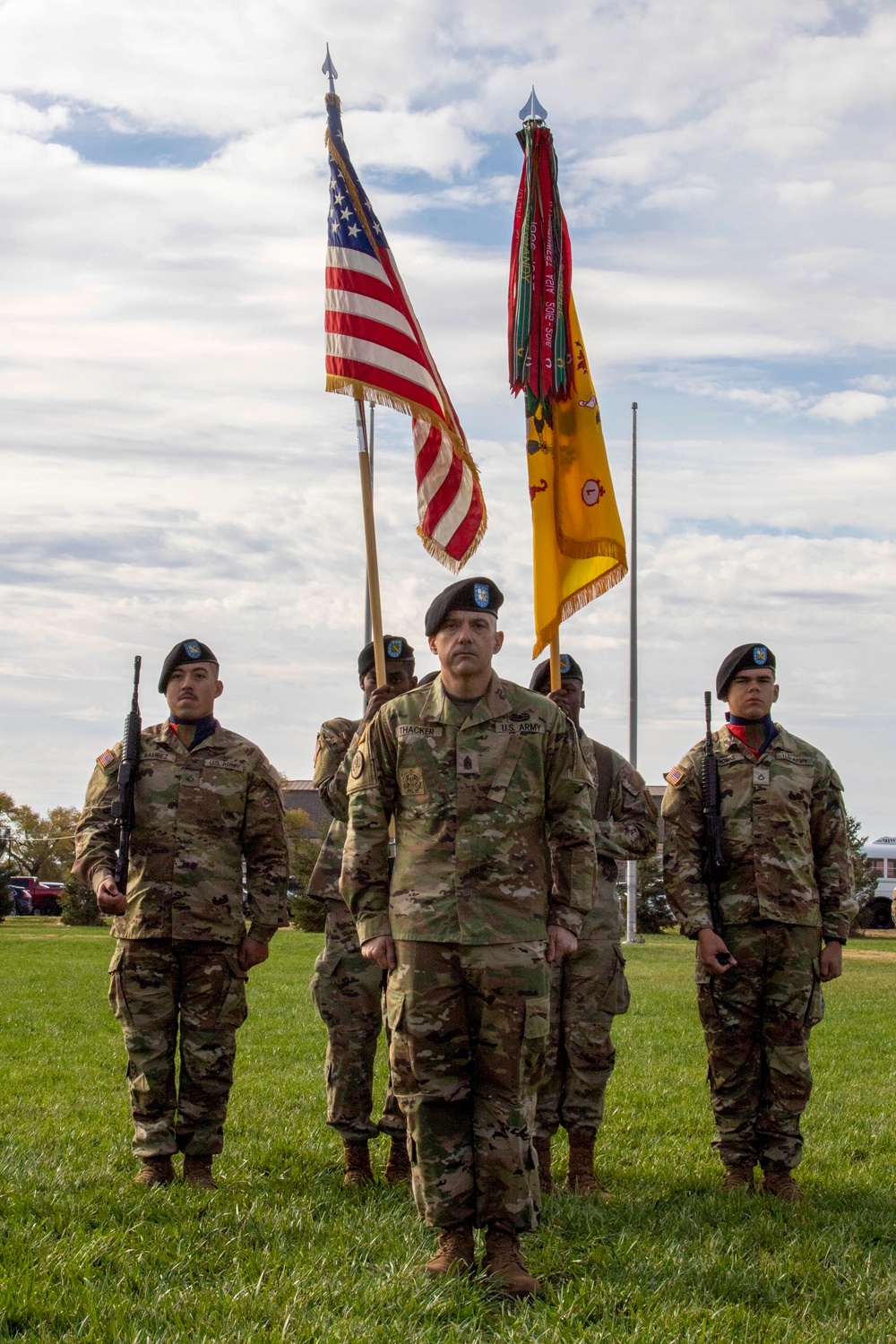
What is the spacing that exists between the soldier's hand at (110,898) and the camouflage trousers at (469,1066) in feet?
6.42

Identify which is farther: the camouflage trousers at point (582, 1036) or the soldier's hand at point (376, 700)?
the camouflage trousers at point (582, 1036)

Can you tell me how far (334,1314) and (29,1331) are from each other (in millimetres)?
940

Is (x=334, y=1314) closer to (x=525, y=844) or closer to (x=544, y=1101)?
(x=525, y=844)

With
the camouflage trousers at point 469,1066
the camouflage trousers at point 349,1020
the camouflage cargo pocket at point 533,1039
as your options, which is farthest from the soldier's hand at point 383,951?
the camouflage trousers at point 349,1020

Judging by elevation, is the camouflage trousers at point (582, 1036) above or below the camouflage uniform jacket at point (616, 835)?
below

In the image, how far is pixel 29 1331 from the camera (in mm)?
4234

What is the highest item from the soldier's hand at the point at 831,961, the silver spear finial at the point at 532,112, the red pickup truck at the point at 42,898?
the silver spear finial at the point at 532,112

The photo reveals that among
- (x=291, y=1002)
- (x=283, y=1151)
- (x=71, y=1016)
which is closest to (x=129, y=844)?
(x=283, y=1151)

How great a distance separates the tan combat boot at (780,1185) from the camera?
662 cm

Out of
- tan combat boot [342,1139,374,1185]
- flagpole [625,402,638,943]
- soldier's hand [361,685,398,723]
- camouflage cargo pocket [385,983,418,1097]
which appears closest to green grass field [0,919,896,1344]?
tan combat boot [342,1139,374,1185]

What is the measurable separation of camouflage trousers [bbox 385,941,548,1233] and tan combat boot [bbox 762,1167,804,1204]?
2.00 meters

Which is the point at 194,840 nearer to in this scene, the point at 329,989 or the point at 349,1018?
the point at 329,989

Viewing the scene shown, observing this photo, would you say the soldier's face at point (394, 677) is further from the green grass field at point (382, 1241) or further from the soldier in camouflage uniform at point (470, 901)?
the green grass field at point (382, 1241)

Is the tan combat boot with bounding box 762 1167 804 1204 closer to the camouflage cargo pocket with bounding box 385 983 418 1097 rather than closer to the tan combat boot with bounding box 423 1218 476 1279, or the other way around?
the tan combat boot with bounding box 423 1218 476 1279
